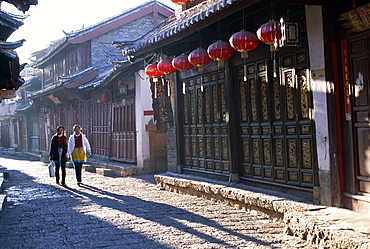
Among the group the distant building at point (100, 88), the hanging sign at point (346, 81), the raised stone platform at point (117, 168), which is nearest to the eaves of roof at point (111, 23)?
the distant building at point (100, 88)

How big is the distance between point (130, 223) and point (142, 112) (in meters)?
8.75

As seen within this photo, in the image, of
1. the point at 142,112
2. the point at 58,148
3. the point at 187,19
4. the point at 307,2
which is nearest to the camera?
the point at 307,2

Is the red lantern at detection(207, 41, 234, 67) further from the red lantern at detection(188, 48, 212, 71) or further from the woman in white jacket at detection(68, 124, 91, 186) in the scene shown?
the woman in white jacket at detection(68, 124, 91, 186)

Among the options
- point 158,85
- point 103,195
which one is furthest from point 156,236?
point 158,85

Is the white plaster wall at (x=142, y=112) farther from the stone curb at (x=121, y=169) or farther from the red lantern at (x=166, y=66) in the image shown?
the red lantern at (x=166, y=66)

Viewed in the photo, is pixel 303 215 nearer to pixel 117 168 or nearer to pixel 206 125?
pixel 206 125

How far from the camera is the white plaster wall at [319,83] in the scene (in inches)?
271

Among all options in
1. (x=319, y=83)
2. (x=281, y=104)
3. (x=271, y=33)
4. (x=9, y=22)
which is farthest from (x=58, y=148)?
(x=319, y=83)

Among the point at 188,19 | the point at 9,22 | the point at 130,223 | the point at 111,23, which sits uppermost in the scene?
the point at 111,23

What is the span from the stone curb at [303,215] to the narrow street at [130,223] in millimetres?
161

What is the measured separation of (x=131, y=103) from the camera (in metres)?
17.4

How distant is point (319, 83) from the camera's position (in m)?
7.00

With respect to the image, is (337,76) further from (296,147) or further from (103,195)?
(103,195)

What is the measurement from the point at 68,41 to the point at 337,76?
19.3 m
